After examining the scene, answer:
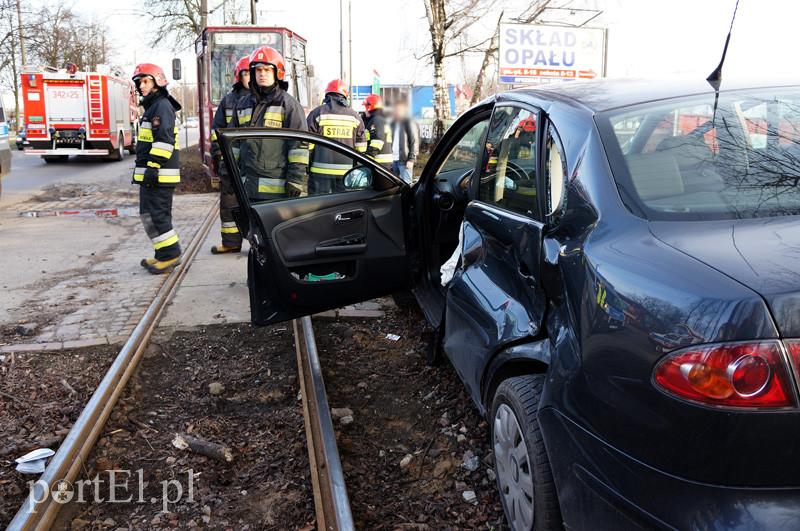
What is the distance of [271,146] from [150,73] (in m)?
1.45

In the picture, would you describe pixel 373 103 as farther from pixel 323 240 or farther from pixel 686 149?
pixel 686 149

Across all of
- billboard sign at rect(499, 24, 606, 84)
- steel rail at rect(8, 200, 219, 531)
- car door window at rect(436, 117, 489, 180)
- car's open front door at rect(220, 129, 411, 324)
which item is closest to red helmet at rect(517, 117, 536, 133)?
car door window at rect(436, 117, 489, 180)

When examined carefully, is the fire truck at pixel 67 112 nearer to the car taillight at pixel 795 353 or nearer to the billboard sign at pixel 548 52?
the billboard sign at pixel 548 52

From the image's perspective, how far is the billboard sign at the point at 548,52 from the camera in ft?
48.5

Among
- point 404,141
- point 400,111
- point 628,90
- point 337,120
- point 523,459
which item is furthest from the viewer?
point 404,141

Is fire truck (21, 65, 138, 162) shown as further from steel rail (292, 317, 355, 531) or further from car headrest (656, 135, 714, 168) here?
car headrest (656, 135, 714, 168)

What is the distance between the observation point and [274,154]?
21.1ft

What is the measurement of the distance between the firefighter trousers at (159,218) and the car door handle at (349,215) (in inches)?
132

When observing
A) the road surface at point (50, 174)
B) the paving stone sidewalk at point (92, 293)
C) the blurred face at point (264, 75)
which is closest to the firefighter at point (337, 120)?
the blurred face at point (264, 75)

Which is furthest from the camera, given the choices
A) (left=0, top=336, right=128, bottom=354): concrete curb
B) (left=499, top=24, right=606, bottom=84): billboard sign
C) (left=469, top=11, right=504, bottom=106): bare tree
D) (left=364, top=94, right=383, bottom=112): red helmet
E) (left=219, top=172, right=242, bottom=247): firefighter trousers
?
(left=469, top=11, right=504, bottom=106): bare tree

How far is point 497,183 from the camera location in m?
3.12

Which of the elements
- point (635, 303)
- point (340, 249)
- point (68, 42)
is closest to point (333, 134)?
point (340, 249)

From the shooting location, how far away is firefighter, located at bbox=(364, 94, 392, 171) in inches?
345

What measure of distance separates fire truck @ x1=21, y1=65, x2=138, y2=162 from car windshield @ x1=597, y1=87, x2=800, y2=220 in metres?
23.1
